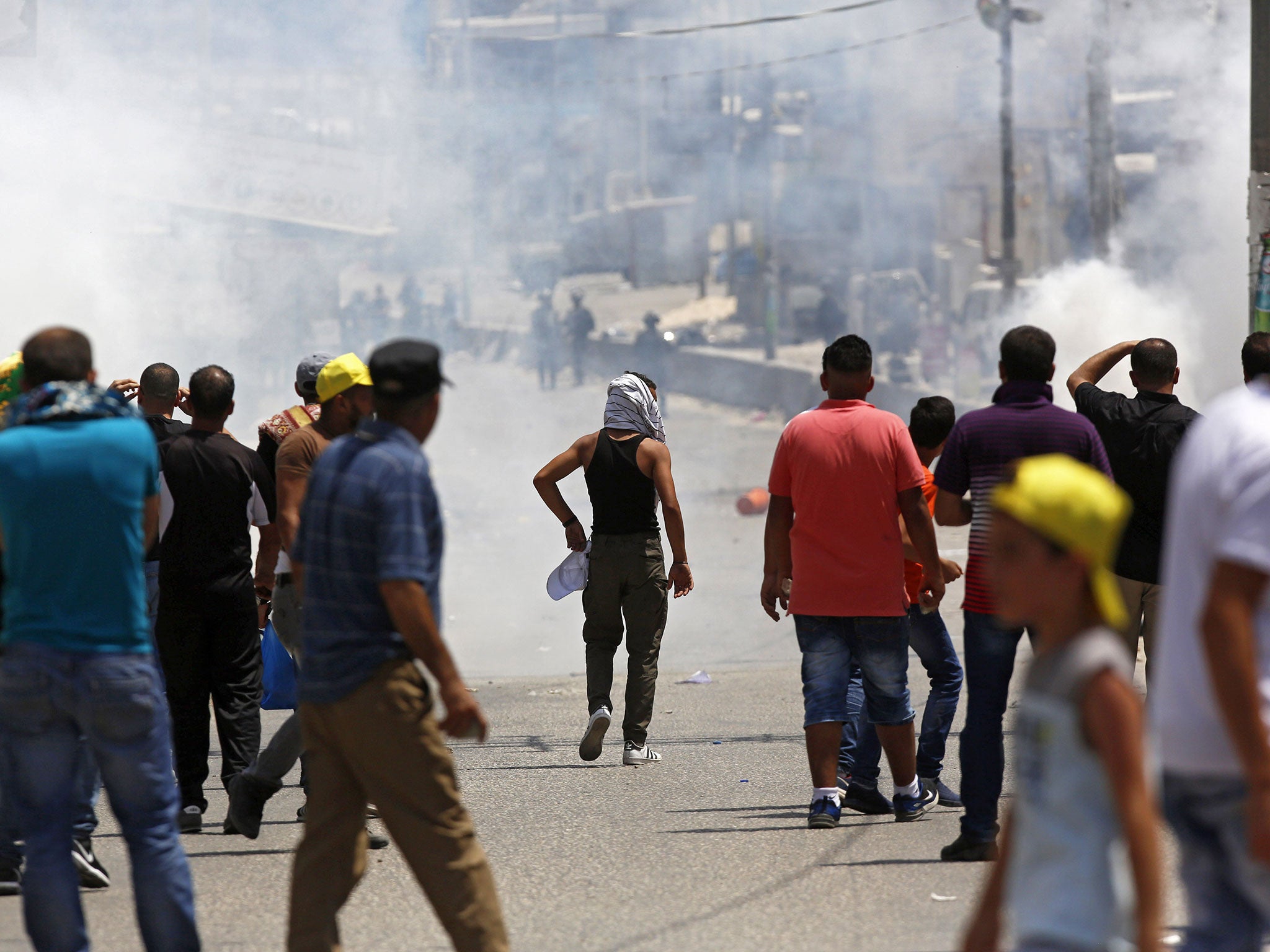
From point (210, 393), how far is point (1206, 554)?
3333mm

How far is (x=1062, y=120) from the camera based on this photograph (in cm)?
3050

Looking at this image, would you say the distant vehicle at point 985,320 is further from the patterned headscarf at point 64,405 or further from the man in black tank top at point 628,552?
the patterned headscarf at point 64,405

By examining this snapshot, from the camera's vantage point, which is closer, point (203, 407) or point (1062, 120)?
point (203, 407)

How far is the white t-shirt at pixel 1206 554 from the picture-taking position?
2.19 metres

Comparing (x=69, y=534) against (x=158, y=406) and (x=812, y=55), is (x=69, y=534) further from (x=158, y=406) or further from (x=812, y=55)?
(x=812, y=55)

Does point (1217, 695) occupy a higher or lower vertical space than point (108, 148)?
lower

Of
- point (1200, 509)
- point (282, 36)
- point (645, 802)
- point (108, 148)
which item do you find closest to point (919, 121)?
point (282, 36)

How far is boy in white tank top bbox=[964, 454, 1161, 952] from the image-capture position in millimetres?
1917

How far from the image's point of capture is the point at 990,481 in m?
3.97

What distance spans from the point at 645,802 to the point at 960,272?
89.0ft

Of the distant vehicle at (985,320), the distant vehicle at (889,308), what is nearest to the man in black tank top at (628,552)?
the distant vehicle at (985,320)

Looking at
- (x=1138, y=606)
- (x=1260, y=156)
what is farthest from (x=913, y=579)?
(x=1260, y=156)

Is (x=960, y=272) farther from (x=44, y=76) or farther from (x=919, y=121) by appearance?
(x=44, y=76)

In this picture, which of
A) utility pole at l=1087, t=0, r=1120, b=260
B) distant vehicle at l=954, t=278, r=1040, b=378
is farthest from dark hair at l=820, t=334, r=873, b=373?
distant vehicle at l=954, t=278, r=1040, b=378
